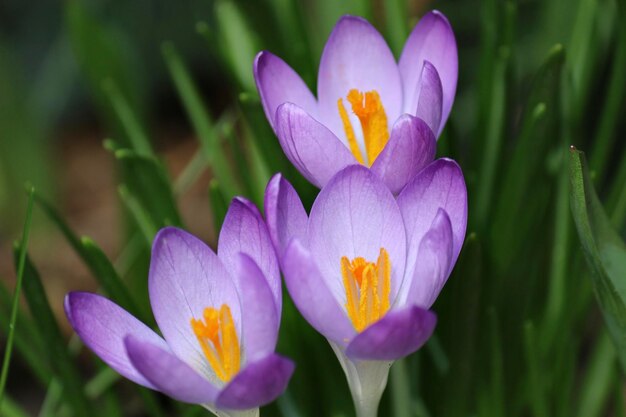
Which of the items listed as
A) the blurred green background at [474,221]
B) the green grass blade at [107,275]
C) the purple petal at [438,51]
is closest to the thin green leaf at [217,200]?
the blurred green background at [474,221]

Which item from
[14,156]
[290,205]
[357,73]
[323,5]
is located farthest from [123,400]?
[290,205]

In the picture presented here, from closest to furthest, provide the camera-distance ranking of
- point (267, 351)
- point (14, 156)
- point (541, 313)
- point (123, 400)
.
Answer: point (267, 351) < point (541, 313) < point (123, 400) < point (14, 156)

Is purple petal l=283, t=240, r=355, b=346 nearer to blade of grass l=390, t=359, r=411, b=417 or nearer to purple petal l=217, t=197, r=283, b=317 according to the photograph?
purple petal l=217, t=197, r=283, b=317

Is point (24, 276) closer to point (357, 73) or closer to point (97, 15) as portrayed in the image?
point (357, 73)

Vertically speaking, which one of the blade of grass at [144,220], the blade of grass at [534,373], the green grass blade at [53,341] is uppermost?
the blade of grass at [144,220]

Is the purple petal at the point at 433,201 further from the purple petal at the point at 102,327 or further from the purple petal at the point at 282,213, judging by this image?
the purple petal at the point at 102,327

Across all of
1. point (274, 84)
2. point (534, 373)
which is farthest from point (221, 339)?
point (534, 373)
